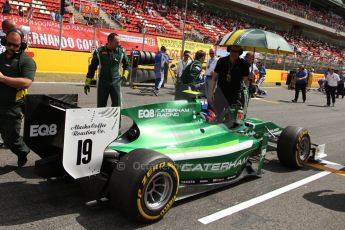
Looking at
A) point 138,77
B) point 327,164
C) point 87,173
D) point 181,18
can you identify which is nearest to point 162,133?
point 87,173

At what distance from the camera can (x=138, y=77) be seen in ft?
48.6

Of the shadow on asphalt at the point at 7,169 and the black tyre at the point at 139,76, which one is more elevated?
the black tyre at the point at 139,76

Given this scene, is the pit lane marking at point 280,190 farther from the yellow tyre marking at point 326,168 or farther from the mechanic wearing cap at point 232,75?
the mechanic wearing cap at point 232,75

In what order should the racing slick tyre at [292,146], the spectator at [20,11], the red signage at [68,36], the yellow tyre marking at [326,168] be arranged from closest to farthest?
the racing slick tyre at [292,146], the yellow tyre marking at [326,168], the red signage at [68,36], the spectator at [20,11]

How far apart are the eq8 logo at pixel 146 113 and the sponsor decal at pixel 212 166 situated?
616mm

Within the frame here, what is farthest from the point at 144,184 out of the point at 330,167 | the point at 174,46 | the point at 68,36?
the point at 174,46

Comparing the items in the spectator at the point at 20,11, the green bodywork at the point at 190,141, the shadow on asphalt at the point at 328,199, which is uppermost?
the spectator at the point at 20,11

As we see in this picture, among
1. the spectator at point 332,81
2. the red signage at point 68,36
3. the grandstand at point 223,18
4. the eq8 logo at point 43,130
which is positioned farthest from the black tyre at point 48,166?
the grandstand at point 223,18

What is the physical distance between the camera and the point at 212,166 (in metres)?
4.24

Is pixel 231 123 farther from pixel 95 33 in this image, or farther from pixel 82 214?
pixel 95 33

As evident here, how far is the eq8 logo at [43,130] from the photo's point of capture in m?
3.86

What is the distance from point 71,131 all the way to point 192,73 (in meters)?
4.34

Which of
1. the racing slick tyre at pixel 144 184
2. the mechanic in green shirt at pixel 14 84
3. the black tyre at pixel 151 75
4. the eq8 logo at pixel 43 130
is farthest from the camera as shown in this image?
the black tyre at pixel 151 75

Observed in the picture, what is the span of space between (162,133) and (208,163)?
A: 1.94ft
